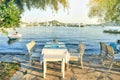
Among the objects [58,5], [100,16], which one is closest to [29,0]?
[58,5]

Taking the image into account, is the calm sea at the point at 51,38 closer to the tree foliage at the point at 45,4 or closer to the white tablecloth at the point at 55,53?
the tree foliage at the point at 45,4

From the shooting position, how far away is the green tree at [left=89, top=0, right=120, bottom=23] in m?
10.1

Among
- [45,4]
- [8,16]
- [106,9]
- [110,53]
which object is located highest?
[45,4]

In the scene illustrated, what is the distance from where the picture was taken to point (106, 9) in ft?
34.9

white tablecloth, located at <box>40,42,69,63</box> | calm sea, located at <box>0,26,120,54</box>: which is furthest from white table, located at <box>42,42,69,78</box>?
calm sea, located at <box>0,26,120,54</box>

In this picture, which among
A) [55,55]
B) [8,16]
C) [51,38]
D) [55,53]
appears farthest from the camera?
[51,38]

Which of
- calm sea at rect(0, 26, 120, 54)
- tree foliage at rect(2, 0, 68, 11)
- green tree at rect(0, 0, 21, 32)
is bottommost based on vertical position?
calm sea at rect(0, 26, 120, 54)

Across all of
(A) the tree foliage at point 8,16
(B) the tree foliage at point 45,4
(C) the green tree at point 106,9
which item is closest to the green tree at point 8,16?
(A) the tree foliage at point 8,16

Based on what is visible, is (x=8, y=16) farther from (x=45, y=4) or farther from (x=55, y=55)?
(x=45, y=4)

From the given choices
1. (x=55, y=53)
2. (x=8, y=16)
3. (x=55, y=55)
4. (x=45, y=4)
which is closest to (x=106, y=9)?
(x=45, y=4)

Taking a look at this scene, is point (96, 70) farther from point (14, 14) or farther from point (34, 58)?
point (14, 14)

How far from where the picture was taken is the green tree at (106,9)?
33.2ft

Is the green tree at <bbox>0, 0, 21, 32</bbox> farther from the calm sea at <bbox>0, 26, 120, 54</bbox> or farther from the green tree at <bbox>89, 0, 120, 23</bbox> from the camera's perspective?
the calm sea at <bbox>0, 26, 120, 54</bbox>

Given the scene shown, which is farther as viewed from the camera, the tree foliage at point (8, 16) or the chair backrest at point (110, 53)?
the chair backrest at point (110, 53)
